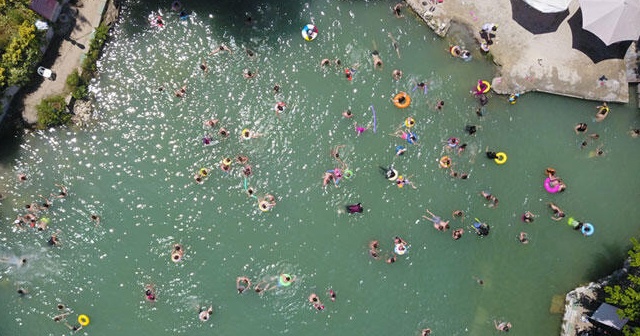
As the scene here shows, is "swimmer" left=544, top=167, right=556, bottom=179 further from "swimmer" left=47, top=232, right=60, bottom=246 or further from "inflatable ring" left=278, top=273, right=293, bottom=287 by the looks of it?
"swimmer" left=47, top=232, right=60, bottom=246

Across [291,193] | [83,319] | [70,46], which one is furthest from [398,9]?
[83,319]

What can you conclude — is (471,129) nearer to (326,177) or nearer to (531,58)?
(531,58)

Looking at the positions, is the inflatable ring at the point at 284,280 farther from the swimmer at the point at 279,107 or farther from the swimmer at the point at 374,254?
the swimmer at the point at 279,107

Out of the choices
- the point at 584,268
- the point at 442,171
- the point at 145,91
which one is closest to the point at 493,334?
the point at 584,268

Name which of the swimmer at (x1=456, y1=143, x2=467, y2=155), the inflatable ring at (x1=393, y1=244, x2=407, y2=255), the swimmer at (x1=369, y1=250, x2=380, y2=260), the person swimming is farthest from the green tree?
the person swimming

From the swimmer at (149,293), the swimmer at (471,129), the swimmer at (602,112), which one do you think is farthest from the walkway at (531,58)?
the swimmer at (149,293)

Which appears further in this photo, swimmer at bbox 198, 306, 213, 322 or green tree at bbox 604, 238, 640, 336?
swimmer at bbox 198, 306, 213, 322

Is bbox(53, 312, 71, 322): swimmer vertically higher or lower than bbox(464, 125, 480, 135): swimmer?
lower
